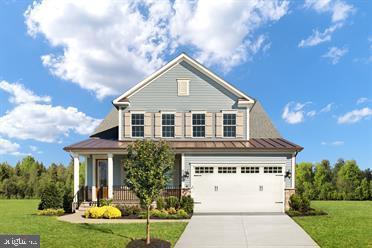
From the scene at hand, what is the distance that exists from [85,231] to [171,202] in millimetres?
6246

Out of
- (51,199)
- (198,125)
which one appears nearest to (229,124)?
(198,125)

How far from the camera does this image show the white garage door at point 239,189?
20.7 meters

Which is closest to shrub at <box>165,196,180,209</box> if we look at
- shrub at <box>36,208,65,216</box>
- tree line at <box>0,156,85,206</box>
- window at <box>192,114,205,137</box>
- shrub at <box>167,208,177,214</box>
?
shrub at <box>167,208,177,214</box>

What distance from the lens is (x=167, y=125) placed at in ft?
76.6

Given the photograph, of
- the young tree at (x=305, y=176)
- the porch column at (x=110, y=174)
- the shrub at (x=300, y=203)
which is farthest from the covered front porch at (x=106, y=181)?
the young tree at (x=305, y=176)

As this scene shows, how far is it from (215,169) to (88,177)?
777 cm

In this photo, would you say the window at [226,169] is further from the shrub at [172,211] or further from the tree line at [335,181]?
the tree line at [335,181]

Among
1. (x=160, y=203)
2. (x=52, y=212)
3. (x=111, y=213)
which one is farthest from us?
(x=52, y=212)

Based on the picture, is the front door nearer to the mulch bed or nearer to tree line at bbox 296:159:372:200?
the mulch bed

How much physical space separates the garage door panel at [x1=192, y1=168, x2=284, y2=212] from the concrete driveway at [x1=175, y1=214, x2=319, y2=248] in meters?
2.27

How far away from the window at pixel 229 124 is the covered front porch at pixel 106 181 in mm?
3144

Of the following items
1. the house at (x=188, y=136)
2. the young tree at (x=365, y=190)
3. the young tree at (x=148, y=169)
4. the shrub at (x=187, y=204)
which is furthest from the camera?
the young tree at (x=365, y=190)

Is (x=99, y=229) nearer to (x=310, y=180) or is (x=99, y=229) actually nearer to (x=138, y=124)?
(x=138, y=124)

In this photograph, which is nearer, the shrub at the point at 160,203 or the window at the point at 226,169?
the shrub at the point at 160,203
